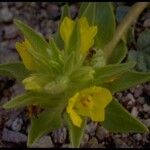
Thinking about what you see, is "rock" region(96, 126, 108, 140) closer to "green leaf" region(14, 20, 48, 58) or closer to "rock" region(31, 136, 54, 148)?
"rock" region(31, 136, 54, 148)

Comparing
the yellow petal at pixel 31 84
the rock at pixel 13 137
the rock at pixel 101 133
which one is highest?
the yellow petal at pixel 31 84

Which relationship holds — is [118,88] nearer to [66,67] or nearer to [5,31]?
[66,67]

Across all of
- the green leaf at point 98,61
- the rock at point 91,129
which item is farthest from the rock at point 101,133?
the green leaf at point 98,61

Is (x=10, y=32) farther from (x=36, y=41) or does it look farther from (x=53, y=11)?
(x=36, y=41)

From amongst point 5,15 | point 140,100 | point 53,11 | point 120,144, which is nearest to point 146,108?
point 140,100

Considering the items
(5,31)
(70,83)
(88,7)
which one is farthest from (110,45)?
(5,31)

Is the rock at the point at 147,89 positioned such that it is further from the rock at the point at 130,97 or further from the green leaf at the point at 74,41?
the green leaf at the point at 74,41
